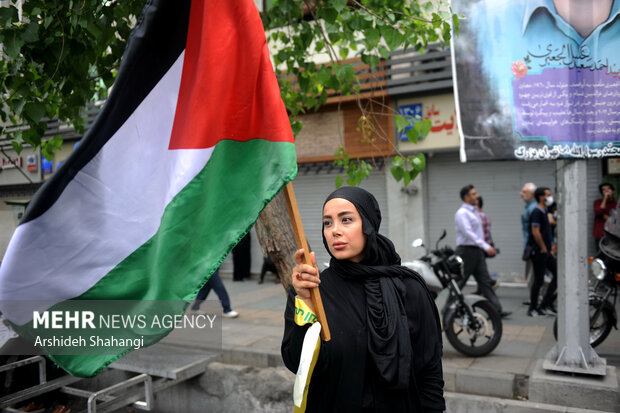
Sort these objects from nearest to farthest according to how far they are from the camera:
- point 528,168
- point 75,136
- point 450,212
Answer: point 528,168 < point 450,212 < point 75,136

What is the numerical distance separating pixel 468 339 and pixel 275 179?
4.75m

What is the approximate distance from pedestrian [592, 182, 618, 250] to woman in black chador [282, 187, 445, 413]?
853 cm

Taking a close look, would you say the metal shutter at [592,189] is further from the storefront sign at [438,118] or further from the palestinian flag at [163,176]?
the palestinian flag at [163,176]

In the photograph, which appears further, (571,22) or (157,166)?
(571,22)

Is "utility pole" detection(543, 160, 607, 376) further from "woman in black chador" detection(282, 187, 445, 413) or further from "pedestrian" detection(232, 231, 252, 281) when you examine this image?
"pedestrian" detection(232, 231, 252, 281)

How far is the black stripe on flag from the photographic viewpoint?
6.66 feet

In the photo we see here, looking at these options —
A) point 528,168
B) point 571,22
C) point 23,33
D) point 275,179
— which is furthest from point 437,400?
point 528,168

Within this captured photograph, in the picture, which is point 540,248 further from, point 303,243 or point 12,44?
point 12,44

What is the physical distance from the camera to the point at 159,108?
7.14 ft

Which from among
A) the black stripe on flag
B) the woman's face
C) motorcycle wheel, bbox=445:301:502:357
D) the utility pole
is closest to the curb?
the utility pole

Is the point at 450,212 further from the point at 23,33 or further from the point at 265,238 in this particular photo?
the point at 23,33

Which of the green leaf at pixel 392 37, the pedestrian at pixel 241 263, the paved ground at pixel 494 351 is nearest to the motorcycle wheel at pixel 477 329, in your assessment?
the paved ground at pixel 494 351

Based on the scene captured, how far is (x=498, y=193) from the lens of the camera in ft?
36.1

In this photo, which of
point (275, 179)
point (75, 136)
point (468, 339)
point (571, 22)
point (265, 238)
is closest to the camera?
point (275, 179)
